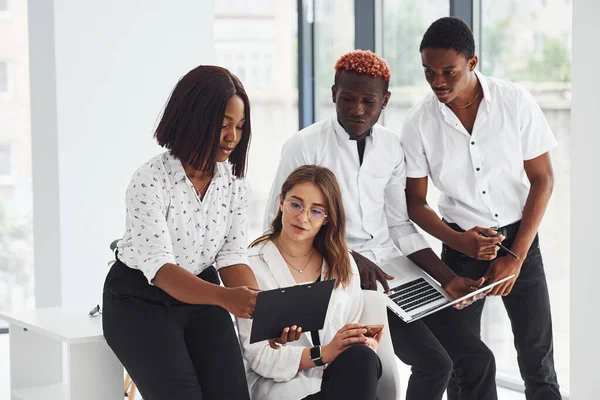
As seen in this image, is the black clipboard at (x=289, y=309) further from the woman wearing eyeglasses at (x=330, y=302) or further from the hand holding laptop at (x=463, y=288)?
the hand holding laptop at (x=463, y=288)

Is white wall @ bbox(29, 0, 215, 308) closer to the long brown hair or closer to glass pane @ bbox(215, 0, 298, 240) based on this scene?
glass pane @ bbox(215, 0, 298, 240)

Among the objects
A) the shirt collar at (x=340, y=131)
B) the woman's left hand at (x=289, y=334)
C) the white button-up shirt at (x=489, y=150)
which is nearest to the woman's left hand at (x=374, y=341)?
the woman's left hand at (x=289, y=334)

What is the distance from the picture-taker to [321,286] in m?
2.34

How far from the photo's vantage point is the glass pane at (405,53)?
4.51 metres

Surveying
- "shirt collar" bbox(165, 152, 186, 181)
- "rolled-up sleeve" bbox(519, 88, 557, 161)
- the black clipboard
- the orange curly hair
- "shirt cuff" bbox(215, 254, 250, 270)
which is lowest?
the black clipboard

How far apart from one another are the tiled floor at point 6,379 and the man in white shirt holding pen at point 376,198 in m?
1.27

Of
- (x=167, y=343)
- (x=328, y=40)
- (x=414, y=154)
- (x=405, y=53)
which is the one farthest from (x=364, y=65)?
(x=328, y=40)

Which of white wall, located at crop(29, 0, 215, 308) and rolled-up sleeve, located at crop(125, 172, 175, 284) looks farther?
white wall, located at crop(29, 0, 215, 308)

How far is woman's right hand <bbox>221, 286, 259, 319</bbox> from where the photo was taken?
2264 millimetres

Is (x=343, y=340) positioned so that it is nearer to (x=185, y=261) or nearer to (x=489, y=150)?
(x=185, y=261)

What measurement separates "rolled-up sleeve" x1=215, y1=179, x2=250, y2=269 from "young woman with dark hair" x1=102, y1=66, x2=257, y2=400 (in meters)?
0.03

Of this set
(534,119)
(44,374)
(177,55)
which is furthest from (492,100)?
(177,55)

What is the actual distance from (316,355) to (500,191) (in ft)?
2.84

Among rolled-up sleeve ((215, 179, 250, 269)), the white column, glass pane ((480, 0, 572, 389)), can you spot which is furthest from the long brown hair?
glass pane ((480, 0, 572, 389))
